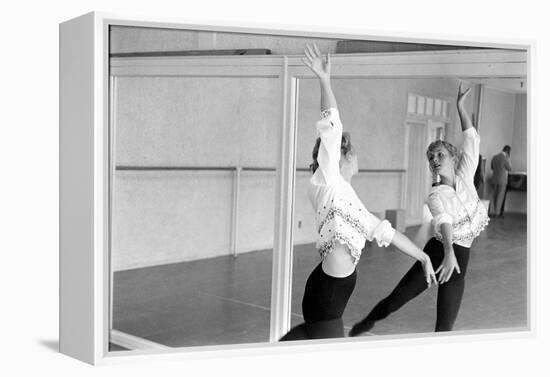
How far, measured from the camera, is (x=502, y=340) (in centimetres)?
595

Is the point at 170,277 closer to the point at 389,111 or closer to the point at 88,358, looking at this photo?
the point at 88,358

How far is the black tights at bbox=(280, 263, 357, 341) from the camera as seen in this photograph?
5.56m

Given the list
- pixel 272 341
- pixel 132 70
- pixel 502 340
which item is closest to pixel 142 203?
pixel 132 70

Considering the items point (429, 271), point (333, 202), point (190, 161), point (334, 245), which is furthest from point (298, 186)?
point (429, 271)

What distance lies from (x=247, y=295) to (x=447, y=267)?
129 cm

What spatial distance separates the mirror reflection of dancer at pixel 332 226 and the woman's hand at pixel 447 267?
1.10ft

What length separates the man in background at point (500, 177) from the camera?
19.5 feet

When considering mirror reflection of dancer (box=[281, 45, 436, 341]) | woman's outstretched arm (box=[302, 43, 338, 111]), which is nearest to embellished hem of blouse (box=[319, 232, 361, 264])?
mirror reflection of dancer (box=[281, 45, 436, 341])

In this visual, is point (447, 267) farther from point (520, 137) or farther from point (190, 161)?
point (190, 161)

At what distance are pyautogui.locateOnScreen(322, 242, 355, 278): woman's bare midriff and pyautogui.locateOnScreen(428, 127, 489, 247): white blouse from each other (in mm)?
645

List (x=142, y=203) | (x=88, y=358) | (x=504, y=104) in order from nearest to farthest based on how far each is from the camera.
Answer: (x=88, y=358) → (x=142, y=203) → (x=504, y=104)

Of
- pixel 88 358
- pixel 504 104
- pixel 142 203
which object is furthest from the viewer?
pixel 504 104

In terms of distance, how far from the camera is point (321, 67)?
5.53m

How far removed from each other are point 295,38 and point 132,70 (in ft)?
3.29
